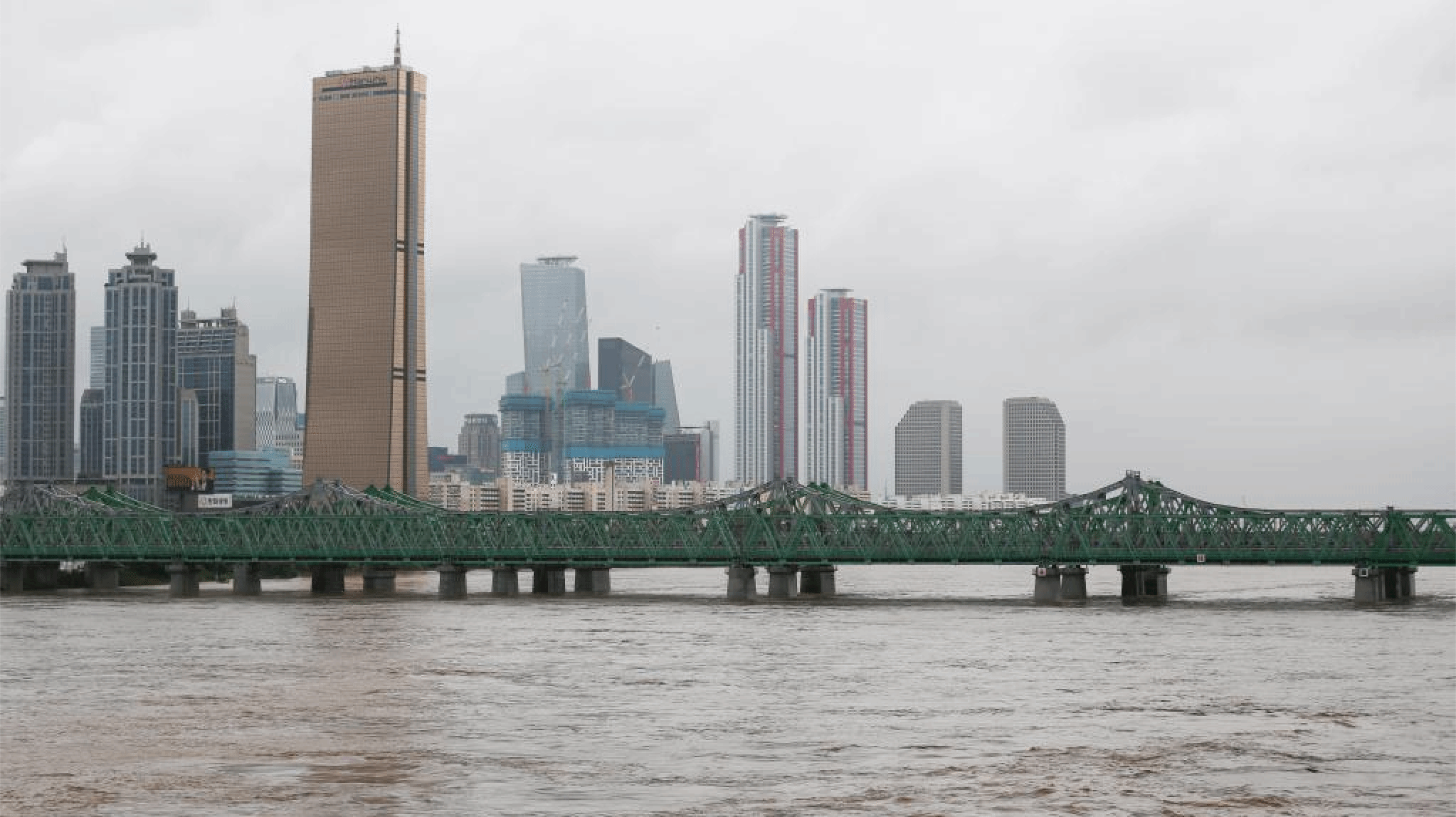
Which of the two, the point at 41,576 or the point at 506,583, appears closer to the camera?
the point at 506,583

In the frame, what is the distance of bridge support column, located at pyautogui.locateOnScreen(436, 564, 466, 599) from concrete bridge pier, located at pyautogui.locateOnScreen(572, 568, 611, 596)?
11578 mm

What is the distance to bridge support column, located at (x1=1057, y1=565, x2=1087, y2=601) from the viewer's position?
6166 inches

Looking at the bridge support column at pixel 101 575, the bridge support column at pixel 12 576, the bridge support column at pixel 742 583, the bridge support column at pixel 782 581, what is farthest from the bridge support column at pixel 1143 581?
the bridge support column at pixel 12 576

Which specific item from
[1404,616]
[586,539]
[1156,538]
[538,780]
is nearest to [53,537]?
[586,539]

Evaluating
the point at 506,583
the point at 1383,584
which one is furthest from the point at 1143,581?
the point at 506,583

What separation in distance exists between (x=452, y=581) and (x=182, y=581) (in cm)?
2753

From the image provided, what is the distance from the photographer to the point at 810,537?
16862cm

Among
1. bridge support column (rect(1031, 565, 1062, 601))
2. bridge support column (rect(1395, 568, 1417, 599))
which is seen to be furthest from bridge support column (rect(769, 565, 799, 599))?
bridge support column (rect(1395, 568, 1417, 599))

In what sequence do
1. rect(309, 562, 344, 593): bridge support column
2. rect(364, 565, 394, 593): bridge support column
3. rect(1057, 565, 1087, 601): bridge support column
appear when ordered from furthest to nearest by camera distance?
1. rect(309, 562, 344, 593): bridge support column
2. rect(364, 565, 394, 593): bridge support column
3. rect(1057, 565, 1087, 601): bridge support column

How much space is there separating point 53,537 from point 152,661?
106611 millimetres

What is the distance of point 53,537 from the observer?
650 ft

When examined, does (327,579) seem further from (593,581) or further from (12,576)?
(12,576)

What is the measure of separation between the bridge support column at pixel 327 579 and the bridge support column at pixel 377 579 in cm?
225

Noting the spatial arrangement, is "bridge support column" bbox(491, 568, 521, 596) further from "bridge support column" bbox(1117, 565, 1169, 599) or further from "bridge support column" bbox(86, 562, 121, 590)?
"bridge support column" bbox(1117, 565, 1169, 599)
